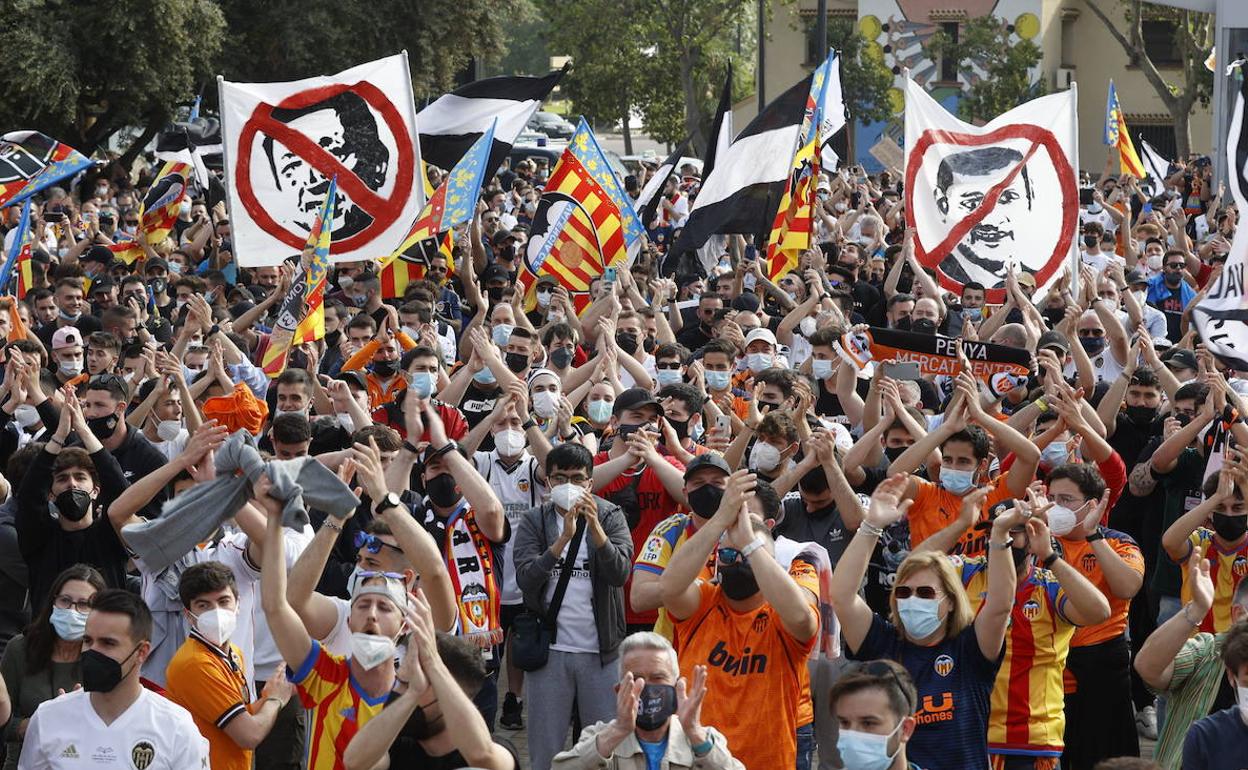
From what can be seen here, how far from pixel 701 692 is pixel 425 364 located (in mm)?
5261

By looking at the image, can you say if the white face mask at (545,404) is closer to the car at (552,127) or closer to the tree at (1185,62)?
the tree at (1185,62)

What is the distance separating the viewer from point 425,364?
33.8 feet

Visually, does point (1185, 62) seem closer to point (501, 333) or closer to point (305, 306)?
point (501, 333)

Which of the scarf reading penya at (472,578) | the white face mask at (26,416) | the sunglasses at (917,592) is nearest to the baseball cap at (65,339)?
the white face mask at (26,416)

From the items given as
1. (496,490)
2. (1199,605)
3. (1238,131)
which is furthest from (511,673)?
(1238,131)

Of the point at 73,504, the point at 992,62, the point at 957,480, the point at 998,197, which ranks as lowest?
the point at 957,480

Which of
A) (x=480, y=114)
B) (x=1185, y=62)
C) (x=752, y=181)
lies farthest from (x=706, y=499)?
(x=1185, y=62)

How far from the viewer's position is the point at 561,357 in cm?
1135

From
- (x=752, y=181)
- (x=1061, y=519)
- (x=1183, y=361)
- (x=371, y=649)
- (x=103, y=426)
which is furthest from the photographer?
(x=752, y=181)

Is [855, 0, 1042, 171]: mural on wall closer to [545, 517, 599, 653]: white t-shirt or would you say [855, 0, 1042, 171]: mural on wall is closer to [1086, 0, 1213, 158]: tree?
[1086, 0, 1213, 158]: tree

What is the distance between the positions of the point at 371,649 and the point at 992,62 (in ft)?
174

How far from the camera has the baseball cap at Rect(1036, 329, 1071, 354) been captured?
10805 millimetres

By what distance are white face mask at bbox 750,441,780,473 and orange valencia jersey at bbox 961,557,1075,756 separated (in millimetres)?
1566

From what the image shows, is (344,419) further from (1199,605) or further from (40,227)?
(40,227)
